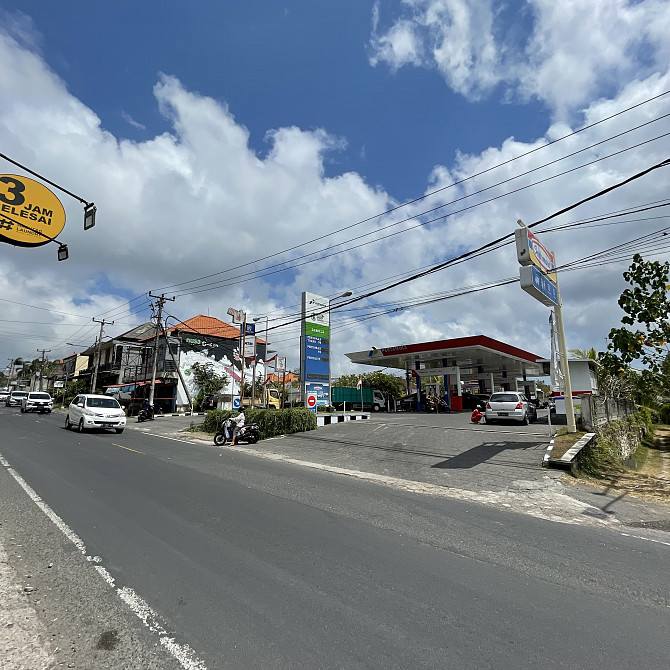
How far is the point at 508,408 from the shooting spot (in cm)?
1959

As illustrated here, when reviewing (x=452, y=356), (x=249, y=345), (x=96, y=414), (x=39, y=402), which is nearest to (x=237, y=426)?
(x=249, y=345)

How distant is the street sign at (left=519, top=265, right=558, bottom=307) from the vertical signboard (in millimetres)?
10613

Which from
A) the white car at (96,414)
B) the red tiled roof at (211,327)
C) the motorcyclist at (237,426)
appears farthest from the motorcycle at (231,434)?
the red tiled roof at (211,327)

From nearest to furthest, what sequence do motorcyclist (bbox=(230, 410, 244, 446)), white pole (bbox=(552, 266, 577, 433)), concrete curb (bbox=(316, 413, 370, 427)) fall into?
1. white pole (bbox=(552, 266, 577, 433))
2. motorcyclist (bbox=(230, 410, 244, 446))
3. concrete curb (bbox=(316, 413, 370, 427))

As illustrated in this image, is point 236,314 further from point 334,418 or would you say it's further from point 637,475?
point 637,475

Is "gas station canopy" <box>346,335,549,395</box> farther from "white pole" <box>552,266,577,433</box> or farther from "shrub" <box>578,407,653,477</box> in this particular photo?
"white pole" <box>552,266,577,433</box>

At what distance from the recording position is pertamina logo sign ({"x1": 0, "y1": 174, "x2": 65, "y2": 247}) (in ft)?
26.8

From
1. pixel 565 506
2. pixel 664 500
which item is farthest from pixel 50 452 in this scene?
pixel 664 500

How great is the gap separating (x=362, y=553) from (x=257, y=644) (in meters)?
1.97

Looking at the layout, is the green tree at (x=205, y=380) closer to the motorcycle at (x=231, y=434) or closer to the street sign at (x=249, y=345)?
the street sign at (x=249, y=345)

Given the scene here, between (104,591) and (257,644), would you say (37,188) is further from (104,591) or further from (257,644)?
(257,644)

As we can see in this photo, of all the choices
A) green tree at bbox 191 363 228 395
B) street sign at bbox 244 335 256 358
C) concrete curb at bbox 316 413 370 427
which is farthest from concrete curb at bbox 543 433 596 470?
green tree at bbox 191 363 228 395

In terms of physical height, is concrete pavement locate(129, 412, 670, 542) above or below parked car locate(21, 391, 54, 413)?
below

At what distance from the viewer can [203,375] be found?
39875 mm
